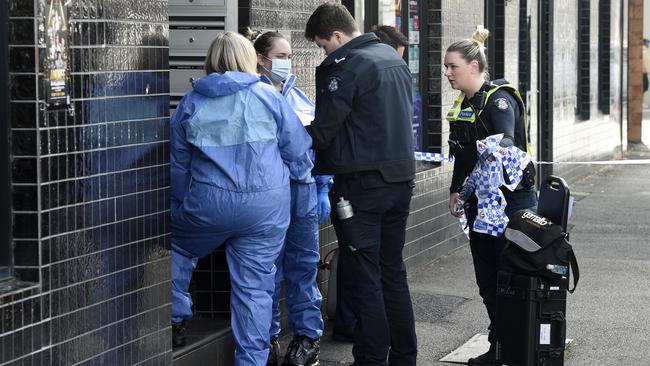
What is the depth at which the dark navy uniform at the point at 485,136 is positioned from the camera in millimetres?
7059

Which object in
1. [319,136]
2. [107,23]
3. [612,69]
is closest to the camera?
[107,23]

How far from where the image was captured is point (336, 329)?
25.6ft

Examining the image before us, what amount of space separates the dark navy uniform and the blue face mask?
0.96 meters

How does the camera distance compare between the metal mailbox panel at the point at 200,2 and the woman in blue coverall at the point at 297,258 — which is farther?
the metal mailbox panel at the point at 200,2

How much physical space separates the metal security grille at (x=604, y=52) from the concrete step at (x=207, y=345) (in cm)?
1446

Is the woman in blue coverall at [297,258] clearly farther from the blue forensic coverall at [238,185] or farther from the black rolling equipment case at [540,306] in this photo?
the black rolling equipment case at [540,306]

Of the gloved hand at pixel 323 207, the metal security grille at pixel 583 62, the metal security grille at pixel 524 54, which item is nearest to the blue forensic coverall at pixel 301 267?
the gloved hand at pixel 323 207

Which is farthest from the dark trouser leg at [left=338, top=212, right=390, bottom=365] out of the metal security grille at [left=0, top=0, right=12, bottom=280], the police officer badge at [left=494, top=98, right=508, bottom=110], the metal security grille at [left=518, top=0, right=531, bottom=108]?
the metal security grille at [left=518, top=0, right=531, bottom=108]

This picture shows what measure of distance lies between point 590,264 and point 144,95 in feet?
19.8

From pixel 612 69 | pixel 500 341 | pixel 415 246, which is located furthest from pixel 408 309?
pixel 612 69

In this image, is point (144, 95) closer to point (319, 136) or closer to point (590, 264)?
point (319, 136)

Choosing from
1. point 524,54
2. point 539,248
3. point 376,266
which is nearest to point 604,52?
point 524,54

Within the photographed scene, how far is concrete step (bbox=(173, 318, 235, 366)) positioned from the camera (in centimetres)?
654

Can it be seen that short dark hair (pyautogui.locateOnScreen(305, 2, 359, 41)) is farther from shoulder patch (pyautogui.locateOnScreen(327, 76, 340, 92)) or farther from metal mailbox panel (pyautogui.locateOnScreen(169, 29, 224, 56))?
metal mailbox panel (pyautogui.locateOnScreen(169, 29, 224, 56))
